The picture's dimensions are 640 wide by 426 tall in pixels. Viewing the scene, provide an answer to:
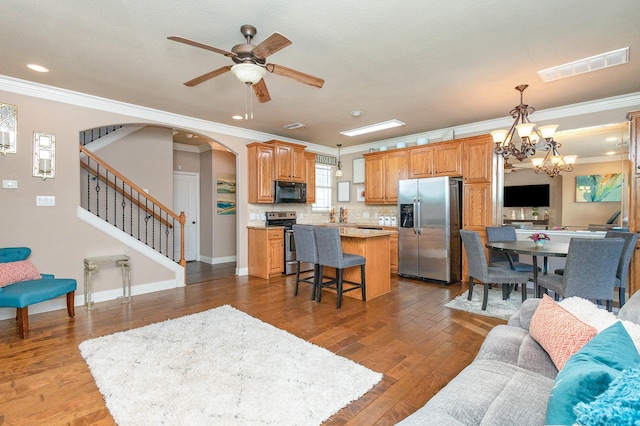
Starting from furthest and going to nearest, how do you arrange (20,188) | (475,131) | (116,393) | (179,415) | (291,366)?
1. (475,131)
2. (20,188)
3. (291,366)
4. (116,393)
5. (179,415)

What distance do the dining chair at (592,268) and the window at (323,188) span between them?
4.90m

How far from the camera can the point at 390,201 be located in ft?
20.2

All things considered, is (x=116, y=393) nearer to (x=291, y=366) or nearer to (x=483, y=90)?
(x=291, y=366)

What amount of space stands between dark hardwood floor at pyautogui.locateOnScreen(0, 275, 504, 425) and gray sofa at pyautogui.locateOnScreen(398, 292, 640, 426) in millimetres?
661

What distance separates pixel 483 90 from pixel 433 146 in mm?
A: 1774

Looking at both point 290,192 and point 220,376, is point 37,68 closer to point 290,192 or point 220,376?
point 220,376

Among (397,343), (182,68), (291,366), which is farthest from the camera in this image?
(182,68)

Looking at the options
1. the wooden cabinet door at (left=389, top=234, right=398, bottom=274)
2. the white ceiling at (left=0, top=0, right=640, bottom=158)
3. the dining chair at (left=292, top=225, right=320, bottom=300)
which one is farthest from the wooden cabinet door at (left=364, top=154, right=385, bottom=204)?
the dining chair at (left=292, top=225, right=320, bottom=300)

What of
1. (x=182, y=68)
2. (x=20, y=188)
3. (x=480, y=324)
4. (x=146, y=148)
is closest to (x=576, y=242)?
(x=480, y=324)

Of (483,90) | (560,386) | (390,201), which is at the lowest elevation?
(560,386)

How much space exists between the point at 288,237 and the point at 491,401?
4.70 m

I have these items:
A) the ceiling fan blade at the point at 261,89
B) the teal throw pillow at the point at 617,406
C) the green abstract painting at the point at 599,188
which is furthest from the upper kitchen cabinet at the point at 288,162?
the teal throw pillow at the point at 617,406

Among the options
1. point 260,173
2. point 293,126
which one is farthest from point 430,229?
point 260,173

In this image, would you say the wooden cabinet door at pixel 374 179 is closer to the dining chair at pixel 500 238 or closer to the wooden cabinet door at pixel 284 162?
the wooden cabinet door at pixel 284 162
